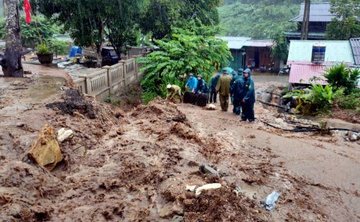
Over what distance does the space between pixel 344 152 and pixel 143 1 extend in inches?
428

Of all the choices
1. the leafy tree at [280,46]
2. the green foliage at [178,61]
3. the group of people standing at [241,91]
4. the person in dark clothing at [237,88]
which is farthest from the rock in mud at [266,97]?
the leafy tree at [280,46]

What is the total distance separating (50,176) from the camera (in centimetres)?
473

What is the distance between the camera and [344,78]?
13.9 m

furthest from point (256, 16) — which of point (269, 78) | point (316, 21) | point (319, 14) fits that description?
point (269, 78)

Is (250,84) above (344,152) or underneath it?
above

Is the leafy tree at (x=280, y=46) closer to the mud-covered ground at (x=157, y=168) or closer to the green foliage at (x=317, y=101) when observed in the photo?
the green foliage at (x=317, y=101)

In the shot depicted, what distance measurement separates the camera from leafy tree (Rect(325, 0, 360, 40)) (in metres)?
23.5

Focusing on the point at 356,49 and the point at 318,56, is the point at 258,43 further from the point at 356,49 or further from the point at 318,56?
the point at 356,49

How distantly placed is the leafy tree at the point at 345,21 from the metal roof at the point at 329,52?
12.3 ft

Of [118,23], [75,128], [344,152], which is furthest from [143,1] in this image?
[344,152]

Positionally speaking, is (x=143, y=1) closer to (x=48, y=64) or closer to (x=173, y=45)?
(x=173, y=45)

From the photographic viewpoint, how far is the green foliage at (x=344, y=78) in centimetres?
1379

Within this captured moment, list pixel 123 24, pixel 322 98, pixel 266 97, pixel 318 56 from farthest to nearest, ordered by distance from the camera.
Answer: pixel 318 56, pixel 266 97, pixel 123 24, pixel 322 98

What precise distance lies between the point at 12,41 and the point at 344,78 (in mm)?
13084
